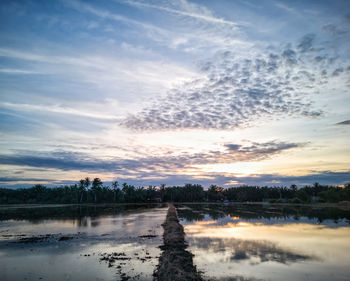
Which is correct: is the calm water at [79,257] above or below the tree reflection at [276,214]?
above

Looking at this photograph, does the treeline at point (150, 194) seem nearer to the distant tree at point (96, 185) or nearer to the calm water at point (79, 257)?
the distant tree at point (96, 185)

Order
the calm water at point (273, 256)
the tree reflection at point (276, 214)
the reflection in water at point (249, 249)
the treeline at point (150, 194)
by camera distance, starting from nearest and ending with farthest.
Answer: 1. the calm water at point (273, 256)
2. the reflection in water at point (249, 249)
3. the tree reflection at point (276, 214)
4. the treeline at point (150, 194)

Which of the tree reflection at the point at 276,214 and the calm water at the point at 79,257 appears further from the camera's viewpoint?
the tree reflection at the point at 276,214

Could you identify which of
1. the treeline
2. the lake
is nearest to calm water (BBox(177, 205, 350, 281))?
the lake

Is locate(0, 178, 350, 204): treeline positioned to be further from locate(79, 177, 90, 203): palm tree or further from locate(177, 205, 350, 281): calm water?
locate(177, 205, 350, 281): calm water

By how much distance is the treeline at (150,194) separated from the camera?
4510 inches

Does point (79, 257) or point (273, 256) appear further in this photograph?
point (273, 256)

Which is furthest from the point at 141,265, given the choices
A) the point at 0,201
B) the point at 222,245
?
the point at 0,201

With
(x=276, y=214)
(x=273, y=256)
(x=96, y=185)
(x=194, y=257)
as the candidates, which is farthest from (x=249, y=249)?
(x=96, y=185)

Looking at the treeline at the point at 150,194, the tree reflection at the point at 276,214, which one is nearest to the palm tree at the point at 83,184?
the treeline at the point at 150,194

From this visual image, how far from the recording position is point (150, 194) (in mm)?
146750

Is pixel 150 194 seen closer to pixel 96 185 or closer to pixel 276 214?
pixel 96 185

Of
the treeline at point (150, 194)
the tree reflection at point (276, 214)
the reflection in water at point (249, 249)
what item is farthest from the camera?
the treeline at point (150, 194)

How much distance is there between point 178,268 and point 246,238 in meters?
16.1
